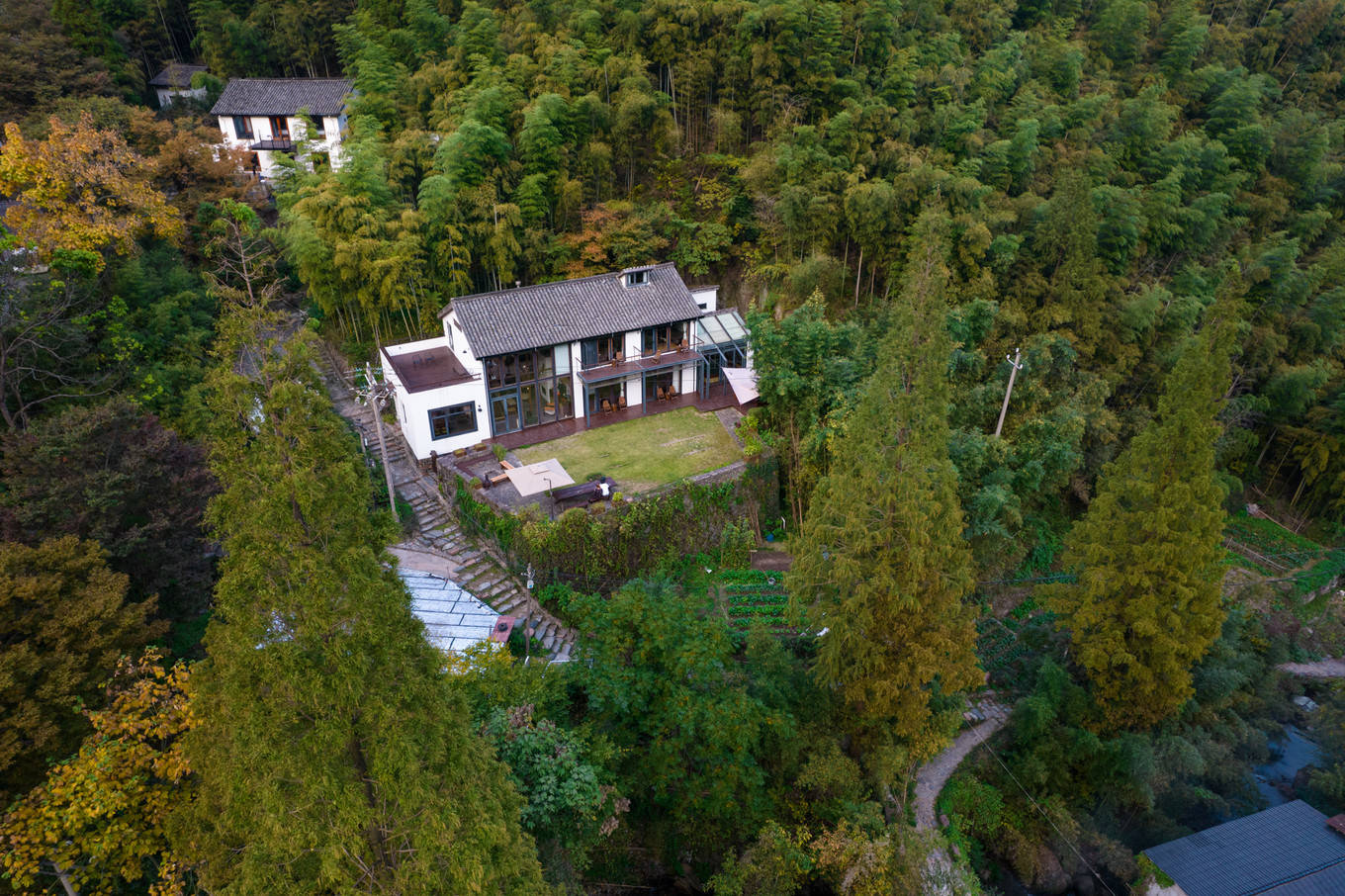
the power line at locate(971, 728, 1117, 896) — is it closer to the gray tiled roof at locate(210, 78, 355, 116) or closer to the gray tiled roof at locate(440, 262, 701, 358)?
the gray tiled roof at locate(440, 262, 701, 358)

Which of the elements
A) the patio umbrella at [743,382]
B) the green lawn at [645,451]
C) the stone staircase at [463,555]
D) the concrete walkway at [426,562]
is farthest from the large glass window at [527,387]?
the patio umbrella at [743,382]

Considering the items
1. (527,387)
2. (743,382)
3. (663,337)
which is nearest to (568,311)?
(527,387)

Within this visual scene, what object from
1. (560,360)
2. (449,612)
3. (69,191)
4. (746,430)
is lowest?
(449,612)

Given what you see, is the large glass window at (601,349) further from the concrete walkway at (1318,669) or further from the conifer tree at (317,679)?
the concrete walkway at (1318,669)

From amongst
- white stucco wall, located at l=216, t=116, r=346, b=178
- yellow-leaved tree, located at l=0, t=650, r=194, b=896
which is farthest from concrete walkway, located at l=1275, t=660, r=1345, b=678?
white stucco wall, located at l=216, t=116, r=346, b=178

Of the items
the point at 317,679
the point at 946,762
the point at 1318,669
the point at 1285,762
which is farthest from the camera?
the point at 1318,669

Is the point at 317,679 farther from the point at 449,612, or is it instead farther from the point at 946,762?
the point at 946,762

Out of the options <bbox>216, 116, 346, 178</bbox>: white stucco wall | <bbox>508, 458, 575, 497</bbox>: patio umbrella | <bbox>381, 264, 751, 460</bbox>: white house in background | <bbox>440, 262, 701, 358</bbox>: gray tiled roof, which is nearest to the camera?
<bbox>508, 458, 575, 497</bbox>: patio umbrella
